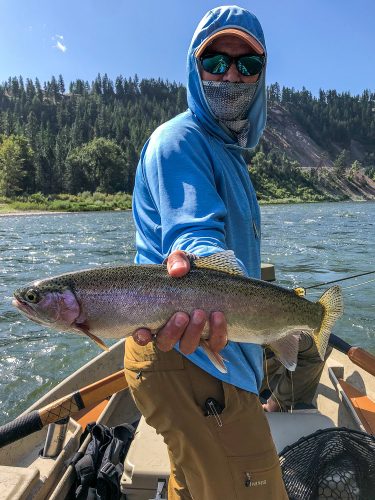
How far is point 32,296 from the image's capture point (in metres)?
2.30

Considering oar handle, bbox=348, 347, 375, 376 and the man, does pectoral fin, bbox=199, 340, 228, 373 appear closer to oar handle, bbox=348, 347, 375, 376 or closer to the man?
the man

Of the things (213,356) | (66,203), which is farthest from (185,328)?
(66,203)

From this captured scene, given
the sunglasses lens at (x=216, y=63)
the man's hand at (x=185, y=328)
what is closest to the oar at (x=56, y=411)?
the man's hand at (x=185, y=328)

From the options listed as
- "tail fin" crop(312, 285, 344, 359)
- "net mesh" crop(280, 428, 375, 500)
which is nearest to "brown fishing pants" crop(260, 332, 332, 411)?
"net mesh" crop(280, 428, 375, 500)

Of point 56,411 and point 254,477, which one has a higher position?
point 254,477

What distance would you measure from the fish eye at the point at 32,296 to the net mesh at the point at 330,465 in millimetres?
2256

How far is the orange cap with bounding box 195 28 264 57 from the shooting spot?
9.04 feet

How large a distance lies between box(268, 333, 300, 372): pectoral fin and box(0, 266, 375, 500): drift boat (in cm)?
144

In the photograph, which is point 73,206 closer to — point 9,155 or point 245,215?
point 9,155

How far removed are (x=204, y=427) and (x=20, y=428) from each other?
7.09ft

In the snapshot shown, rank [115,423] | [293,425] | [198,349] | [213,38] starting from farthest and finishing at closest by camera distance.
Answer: [115,423] → [293,425] → [213,38] → [198,349]

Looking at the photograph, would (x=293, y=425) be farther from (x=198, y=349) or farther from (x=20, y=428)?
(x=20, y=428)

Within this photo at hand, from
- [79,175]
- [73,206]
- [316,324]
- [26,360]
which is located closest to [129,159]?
[79,175]

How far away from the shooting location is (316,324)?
8.86ft
